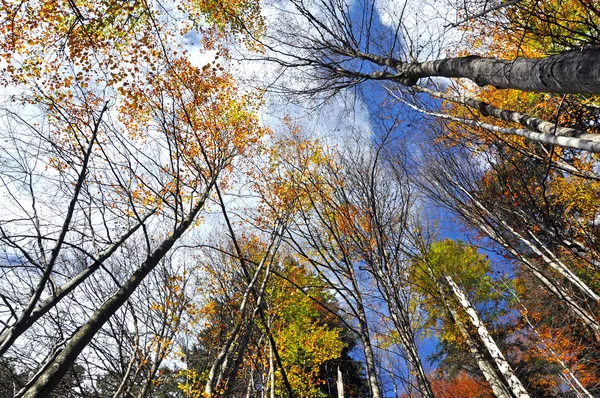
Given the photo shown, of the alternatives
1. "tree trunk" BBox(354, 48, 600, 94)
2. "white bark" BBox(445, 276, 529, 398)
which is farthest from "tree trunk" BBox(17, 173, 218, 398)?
"white bark" BBox(445, 276, 529, 398)

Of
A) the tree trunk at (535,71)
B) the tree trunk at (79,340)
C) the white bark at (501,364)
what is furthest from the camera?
the white bark at (501,364)

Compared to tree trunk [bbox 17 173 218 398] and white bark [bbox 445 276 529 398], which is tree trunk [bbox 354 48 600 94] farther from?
white bark [bbox 445 276 529 398]

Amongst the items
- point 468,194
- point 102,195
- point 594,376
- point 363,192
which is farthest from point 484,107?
point 594,376

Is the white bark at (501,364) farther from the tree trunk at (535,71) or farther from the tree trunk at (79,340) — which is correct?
the tree trunk at (79,340)

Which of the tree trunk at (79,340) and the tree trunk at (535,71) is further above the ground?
the tree trunk at (535,71)

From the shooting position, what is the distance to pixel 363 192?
13.7ft

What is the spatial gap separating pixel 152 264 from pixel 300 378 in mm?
8493

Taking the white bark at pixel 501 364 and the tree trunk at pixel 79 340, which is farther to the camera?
the white bark at pixel 501 364

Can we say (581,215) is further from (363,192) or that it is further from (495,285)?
(363,192)

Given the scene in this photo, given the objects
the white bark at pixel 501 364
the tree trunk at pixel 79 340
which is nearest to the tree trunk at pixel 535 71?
the tree trunk at pixel 79 340

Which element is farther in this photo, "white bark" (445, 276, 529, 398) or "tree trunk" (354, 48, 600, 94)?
"white bark" (445, 276, 529, 398)

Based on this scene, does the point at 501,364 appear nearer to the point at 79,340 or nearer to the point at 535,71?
the point at 535,71

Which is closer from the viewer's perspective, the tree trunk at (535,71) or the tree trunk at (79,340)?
the tree trunk at (535,71)

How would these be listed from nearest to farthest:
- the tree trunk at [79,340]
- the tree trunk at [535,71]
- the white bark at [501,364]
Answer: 1. the tree trunk at [535,71]
2. the tree trunk at [79,340]
3. the white bark at [501,364]
